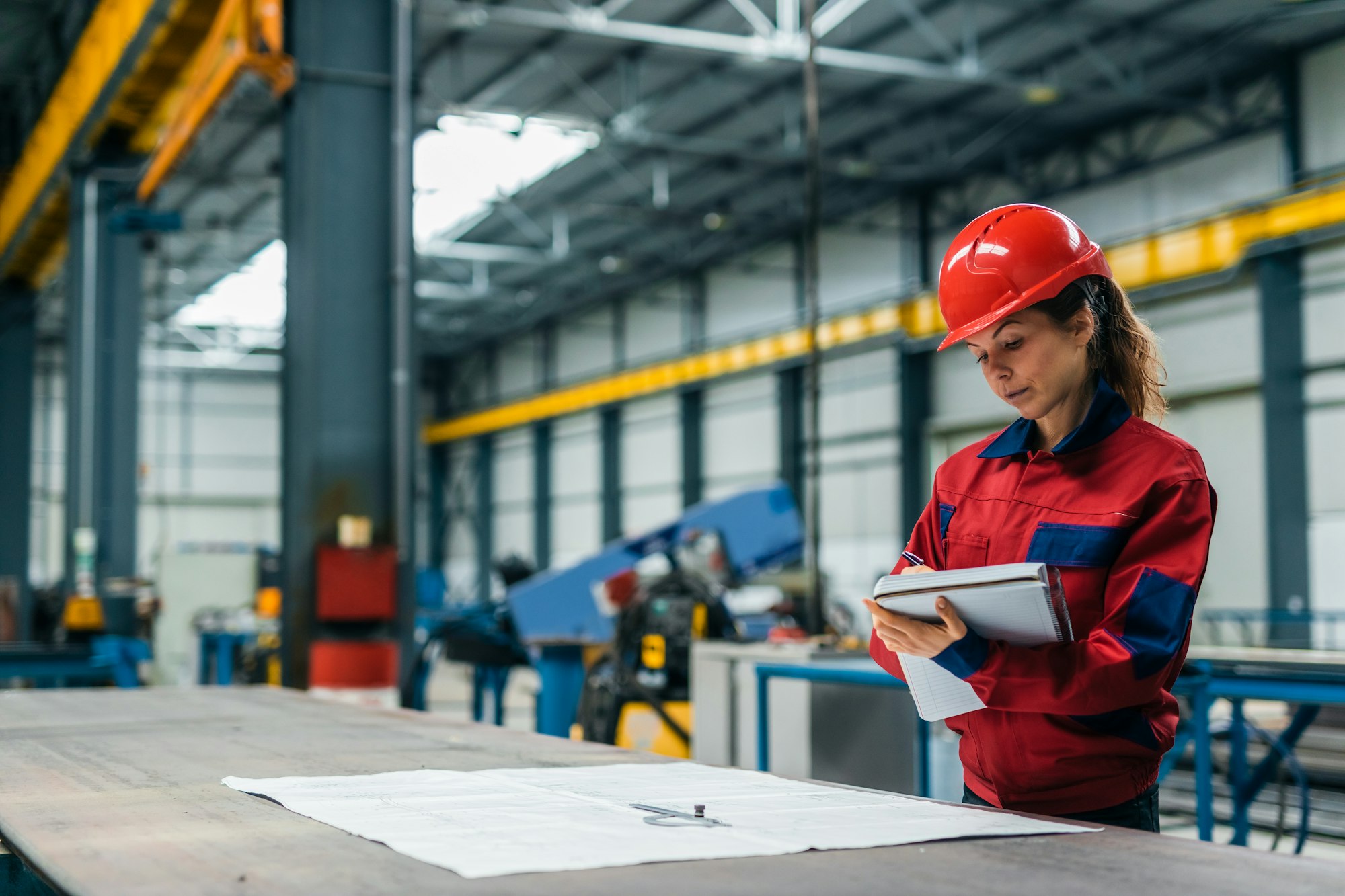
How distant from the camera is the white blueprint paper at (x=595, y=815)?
4.64 feet

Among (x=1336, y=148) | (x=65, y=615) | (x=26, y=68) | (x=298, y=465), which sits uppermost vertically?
(x=26, y=68)

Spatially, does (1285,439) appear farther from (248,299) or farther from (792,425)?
(248,299)

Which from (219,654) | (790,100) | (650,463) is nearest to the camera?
(219,654)

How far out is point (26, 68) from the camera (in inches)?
508

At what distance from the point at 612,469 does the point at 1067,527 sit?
66.1 ft

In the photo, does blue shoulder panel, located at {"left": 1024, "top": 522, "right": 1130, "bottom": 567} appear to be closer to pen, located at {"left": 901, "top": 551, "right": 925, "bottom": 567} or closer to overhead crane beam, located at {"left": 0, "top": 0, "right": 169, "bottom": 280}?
pen, located at {"left": 901, "top": 551, "right": 925, "bottom": 567}

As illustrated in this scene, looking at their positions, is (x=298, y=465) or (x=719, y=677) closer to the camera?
(x=719, y=677)

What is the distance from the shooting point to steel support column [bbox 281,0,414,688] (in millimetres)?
6414

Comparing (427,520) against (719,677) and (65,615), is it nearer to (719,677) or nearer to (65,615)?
(65,615)

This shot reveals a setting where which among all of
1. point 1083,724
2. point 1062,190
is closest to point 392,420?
point 1083,724

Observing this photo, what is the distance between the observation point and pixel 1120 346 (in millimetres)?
1843

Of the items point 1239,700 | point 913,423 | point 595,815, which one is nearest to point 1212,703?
point 1239,700

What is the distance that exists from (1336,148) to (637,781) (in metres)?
11.7

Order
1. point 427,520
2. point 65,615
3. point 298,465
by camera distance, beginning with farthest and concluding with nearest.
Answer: point 427,520
point 65,615
point 298,465
